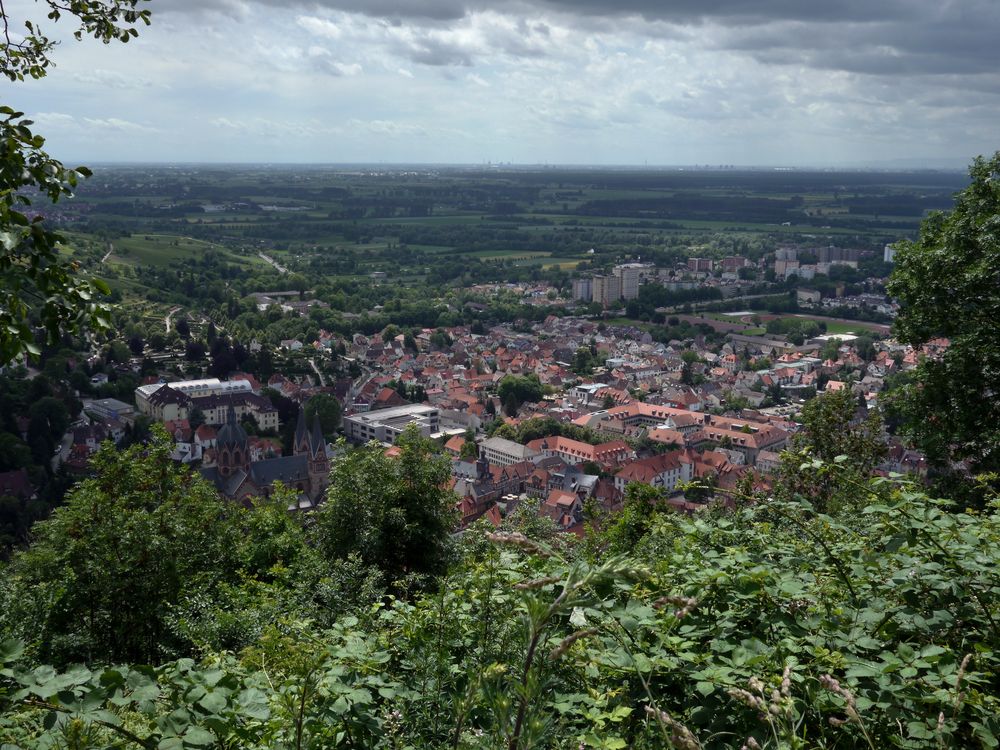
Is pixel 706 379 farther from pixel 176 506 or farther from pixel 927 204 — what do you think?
pixel 927 204

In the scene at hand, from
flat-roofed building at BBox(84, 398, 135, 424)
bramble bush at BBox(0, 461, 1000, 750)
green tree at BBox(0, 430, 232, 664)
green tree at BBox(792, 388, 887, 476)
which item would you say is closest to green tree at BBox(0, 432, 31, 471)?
flat-roofed building at BBox(84, 398, 135, 424)

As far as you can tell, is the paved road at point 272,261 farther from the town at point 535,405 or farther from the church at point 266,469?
the church at point 266,469

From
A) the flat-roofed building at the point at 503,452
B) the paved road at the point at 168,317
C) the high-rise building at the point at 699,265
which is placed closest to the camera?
the flat-roofed building at the point at 503,452

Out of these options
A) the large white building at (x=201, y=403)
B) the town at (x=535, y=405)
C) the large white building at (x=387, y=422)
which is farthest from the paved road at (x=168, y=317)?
the large white building at (x=387, y=422)

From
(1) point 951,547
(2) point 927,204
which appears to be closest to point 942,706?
(1) point 951,547

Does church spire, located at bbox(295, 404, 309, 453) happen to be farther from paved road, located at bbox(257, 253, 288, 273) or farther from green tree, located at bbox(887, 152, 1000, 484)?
paved road, located at bbox(257, 253, 288, 273)

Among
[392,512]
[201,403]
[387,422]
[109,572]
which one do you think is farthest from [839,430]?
[201,403]
